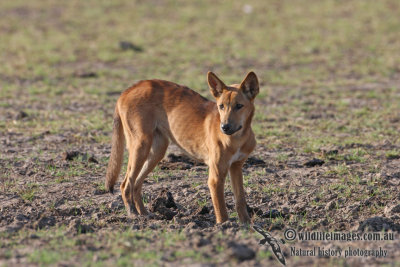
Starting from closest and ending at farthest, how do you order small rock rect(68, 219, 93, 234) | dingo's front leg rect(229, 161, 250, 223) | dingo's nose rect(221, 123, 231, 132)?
small rock rect(68, 219, 93, 234)
dingo's nose rect(221, 123, 231, 132)
dingo's front leg rect(229, 161, 250, 223)

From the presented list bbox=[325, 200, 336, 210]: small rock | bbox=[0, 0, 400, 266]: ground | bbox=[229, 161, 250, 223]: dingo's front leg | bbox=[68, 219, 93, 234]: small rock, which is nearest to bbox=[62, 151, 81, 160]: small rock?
bbox=[0, 0, 400, 266]: ground

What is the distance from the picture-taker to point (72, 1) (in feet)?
81.7

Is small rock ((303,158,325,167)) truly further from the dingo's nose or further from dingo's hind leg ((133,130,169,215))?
the dingo's nose

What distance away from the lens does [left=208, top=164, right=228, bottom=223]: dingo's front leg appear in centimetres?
702

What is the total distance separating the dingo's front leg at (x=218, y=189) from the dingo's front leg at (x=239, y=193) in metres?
0.23

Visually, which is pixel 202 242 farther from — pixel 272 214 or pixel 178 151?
pixel 178 151

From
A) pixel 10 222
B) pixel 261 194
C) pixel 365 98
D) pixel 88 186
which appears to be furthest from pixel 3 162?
pixel 365 98

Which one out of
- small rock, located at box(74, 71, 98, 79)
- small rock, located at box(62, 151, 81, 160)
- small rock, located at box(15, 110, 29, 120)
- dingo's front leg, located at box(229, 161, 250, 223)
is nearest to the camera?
dingo's front leg, located at box(229, 161, 250, 223)

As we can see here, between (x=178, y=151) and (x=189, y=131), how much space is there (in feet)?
8.36

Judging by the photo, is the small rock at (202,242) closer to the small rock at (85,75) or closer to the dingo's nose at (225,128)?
the dingo's nose at (225,128)

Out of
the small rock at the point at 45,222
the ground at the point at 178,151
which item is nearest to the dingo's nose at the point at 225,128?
the ground at the point at 178,151

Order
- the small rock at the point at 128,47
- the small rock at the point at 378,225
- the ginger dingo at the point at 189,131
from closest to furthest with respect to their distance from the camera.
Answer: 1. the small rock at the point at 378,225
2. the ginger dingo at the point at 189,131
3. the small rock at the point at 128,47

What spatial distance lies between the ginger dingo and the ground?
0.35m

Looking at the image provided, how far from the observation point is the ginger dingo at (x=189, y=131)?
6.97 metres
